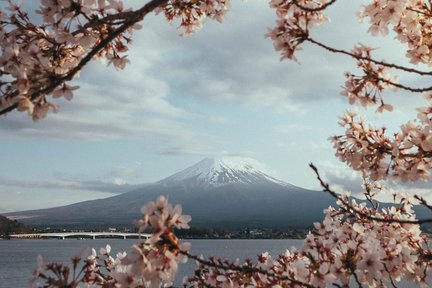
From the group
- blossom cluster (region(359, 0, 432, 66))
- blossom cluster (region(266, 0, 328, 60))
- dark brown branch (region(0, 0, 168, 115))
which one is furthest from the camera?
blossom cluster (region(359, 0, 432, 66))

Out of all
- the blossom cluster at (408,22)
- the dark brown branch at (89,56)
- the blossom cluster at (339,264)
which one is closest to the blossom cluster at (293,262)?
the blossom cluster at (339,264)

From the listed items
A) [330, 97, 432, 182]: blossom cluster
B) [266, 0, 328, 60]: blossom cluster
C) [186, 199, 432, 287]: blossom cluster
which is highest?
[266, 0, 328, 60]: blossom cluster

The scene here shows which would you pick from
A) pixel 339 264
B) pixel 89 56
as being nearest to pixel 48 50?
pixel 89 56

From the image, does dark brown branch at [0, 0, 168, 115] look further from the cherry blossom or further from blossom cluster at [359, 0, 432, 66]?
blossom cluster at [359, 0, 432, 66]

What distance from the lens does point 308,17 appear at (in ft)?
13.0

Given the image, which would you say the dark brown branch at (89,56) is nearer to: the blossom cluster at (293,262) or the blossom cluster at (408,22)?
the blossom cluster at (293,262)

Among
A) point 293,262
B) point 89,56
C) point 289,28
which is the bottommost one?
point 293,262

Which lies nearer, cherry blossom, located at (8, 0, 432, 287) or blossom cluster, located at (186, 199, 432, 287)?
cherry blossom, located at (8, 0, 432, 287)

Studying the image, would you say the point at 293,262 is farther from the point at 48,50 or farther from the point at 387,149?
the point at 48,50

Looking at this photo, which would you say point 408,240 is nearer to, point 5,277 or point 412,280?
point 412,280

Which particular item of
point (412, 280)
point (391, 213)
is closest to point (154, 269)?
point (412, 280)

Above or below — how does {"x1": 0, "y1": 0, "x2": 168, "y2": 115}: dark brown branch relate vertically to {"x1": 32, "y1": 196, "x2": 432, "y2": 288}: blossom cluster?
above

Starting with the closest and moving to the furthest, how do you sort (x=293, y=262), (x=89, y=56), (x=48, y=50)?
(x=89, y=56) < (x=48, y=50) < (x=293, y=262)

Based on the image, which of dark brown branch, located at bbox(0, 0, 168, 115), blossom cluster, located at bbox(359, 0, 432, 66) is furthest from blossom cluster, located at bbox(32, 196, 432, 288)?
blossom cluster, located at bbox(359, 0, 432, 66)
